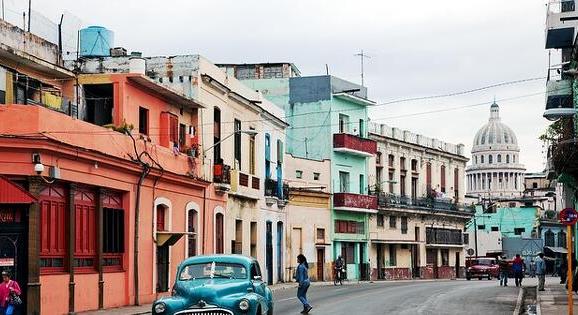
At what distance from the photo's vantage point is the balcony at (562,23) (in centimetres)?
4056

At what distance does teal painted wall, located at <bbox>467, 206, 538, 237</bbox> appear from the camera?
110 m

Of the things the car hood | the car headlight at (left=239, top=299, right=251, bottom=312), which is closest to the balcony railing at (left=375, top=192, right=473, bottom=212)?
the car hood

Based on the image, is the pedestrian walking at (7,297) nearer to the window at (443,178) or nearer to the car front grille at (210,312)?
the car front grille at (210,312)

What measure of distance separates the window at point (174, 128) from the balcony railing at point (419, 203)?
104ft

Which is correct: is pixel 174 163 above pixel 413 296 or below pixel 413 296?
above

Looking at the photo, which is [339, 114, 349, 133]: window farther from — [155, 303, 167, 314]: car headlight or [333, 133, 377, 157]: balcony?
[155, 303, 167, 314]: car headlight

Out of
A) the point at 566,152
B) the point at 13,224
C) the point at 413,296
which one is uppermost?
the point at 566,152

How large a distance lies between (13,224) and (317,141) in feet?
123

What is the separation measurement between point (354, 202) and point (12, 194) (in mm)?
39288

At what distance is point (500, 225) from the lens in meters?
111

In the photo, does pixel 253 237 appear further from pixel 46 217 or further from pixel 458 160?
pixel 458 160


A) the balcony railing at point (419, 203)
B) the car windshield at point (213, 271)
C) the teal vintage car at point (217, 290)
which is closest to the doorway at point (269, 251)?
the balcony railing at point (419, 203)

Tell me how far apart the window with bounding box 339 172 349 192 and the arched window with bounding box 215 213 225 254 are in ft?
72.3

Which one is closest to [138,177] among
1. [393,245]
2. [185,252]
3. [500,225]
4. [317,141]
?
[185,252]
